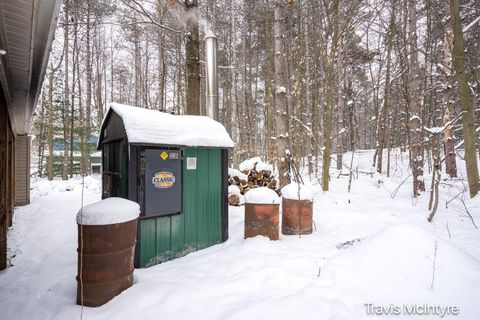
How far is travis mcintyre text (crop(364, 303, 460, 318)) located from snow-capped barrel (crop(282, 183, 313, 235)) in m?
2.22

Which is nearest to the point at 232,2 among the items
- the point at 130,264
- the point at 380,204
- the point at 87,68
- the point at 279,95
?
the point at 279,95

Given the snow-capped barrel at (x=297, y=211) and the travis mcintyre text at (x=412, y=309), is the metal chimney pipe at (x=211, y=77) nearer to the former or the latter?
the snow-capped barrel at (x=297, y=211)

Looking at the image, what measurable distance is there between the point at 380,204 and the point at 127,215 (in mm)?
6198

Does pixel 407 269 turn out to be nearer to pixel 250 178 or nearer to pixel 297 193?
pixel 297 193

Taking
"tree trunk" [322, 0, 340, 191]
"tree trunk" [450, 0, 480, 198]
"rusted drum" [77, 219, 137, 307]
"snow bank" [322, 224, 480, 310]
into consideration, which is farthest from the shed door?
"tree trunk" [450, 0, 480, 198]

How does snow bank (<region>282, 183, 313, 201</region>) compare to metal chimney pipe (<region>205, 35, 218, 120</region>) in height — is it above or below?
below

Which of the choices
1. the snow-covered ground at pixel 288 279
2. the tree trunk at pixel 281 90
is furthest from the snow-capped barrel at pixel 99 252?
the tree trunk at pixel 281 90

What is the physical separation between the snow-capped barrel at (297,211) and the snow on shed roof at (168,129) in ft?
4.91

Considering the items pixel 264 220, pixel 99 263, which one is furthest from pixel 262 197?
pixel 99 263

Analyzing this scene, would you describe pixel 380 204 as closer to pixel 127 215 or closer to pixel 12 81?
pixel 127 215

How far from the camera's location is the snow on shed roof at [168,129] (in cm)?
344

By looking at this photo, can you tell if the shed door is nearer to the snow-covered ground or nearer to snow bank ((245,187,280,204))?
the snow-covered ground

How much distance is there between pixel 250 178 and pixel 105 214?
16.8 feet

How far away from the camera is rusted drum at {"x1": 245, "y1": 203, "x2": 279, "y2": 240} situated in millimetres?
4234
